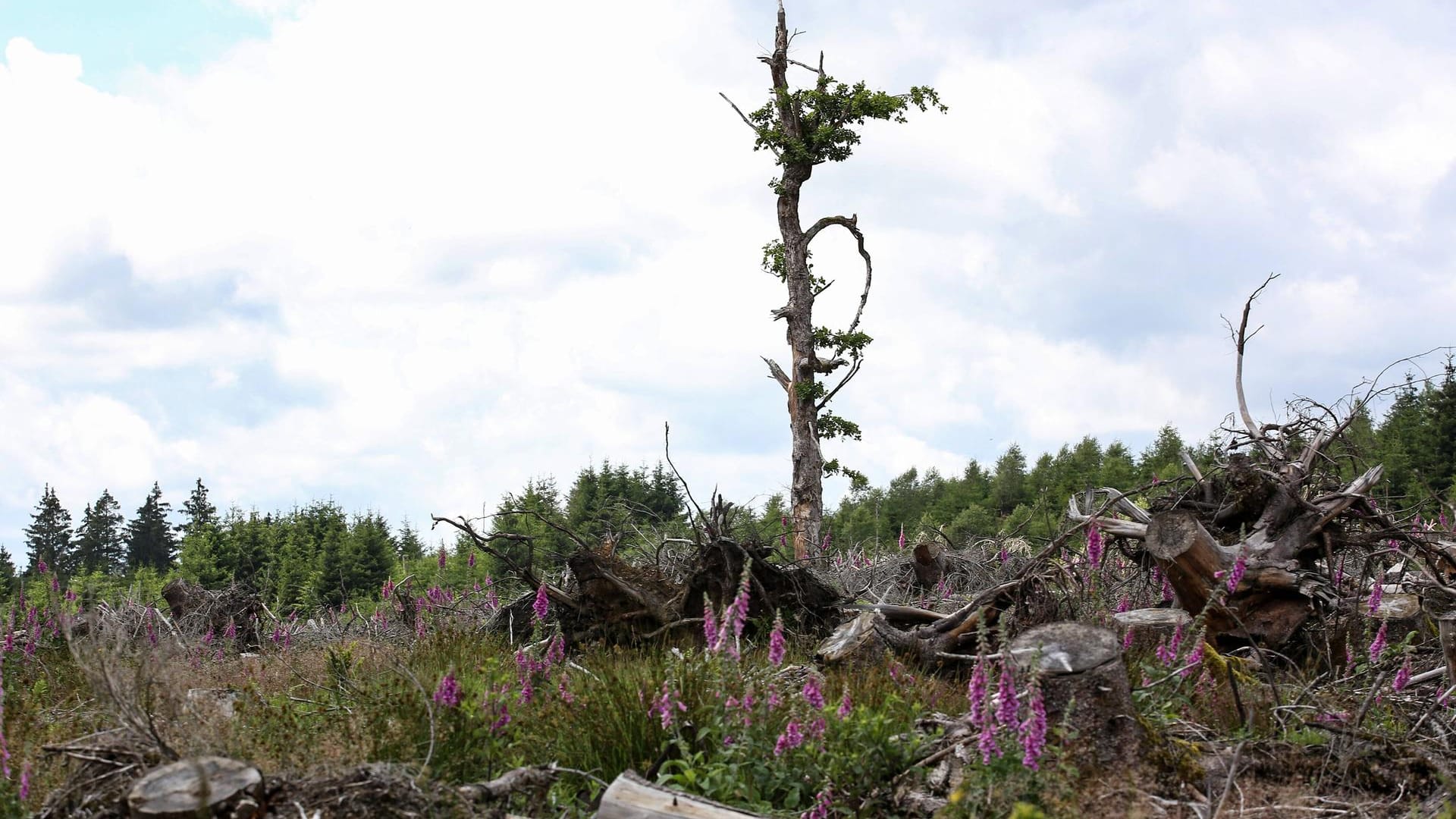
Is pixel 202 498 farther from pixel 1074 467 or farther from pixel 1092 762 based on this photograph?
pixel 1092 762

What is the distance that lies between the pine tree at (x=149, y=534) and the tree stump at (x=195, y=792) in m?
39.6

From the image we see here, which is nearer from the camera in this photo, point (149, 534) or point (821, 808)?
point (821, 808)

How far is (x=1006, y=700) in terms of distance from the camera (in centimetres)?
445

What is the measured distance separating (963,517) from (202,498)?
24223 millimetres

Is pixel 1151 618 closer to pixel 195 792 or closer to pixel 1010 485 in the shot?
pixel 195 792

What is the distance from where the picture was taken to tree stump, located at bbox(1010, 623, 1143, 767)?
17.2ft

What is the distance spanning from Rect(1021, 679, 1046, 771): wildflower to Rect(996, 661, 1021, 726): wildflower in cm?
7

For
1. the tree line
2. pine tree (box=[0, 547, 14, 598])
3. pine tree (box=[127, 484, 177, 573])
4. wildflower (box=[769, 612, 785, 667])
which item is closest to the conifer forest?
wildflower (box=[769, 612, 785, 667])

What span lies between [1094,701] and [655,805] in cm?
221

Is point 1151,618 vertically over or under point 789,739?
over

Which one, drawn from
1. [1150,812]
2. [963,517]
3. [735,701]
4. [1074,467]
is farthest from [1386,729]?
[1074,467]

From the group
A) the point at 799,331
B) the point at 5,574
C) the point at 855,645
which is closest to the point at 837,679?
the point at 855,645

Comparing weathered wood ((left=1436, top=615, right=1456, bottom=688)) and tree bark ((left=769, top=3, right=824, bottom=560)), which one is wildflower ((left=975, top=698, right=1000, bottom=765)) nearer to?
weathered wood ((left=1436, top=615, right=1456, bottom=688))

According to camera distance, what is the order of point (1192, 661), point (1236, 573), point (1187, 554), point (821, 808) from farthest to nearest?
point (1187, 554)
point (1236, 573)
point (1192, 661)
point (821, 808)
